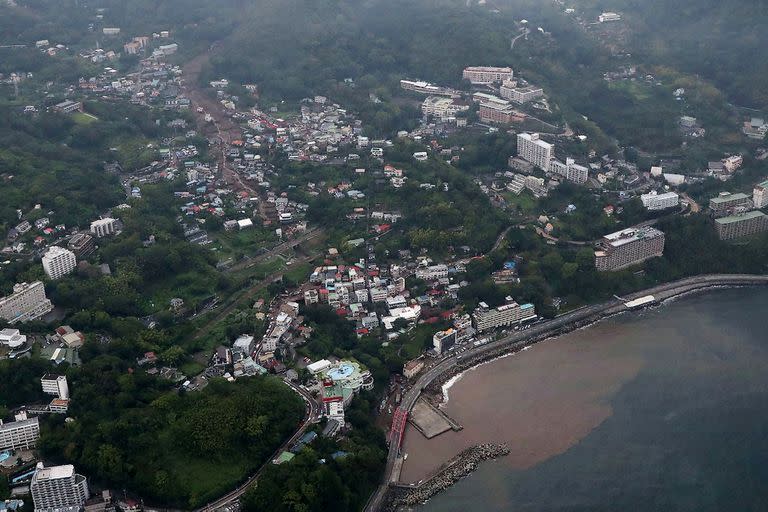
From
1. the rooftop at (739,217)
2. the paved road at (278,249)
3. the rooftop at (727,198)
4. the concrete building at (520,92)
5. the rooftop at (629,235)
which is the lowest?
the paved road at (278,249)

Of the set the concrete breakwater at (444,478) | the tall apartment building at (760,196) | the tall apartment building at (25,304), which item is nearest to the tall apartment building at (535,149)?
the tall apartment building at (760,196)

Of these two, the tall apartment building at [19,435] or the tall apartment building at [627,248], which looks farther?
the tall apartment building at [627,248]

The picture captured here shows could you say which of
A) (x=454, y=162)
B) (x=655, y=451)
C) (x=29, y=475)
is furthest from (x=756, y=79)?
(x=29, y=475)

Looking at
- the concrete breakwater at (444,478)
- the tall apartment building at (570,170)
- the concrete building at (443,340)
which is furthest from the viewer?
the tall apartment building at (570,170)

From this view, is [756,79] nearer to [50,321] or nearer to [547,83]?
[547,83]

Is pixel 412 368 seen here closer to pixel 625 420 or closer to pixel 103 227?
pixel 625 420

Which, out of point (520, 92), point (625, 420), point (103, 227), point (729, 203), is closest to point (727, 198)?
point (729, 203)

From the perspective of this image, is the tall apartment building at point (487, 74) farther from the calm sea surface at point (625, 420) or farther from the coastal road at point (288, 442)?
the coastal road at point (288, 442)

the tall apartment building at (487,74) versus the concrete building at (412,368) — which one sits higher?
the tall apartment building at (487,74)

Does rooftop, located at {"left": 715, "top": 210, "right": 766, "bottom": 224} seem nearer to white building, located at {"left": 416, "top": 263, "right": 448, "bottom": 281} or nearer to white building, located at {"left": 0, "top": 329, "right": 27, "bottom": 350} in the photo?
white building, located at {"left": 416, "top": 263, "right": 448, "bottom": 281}
